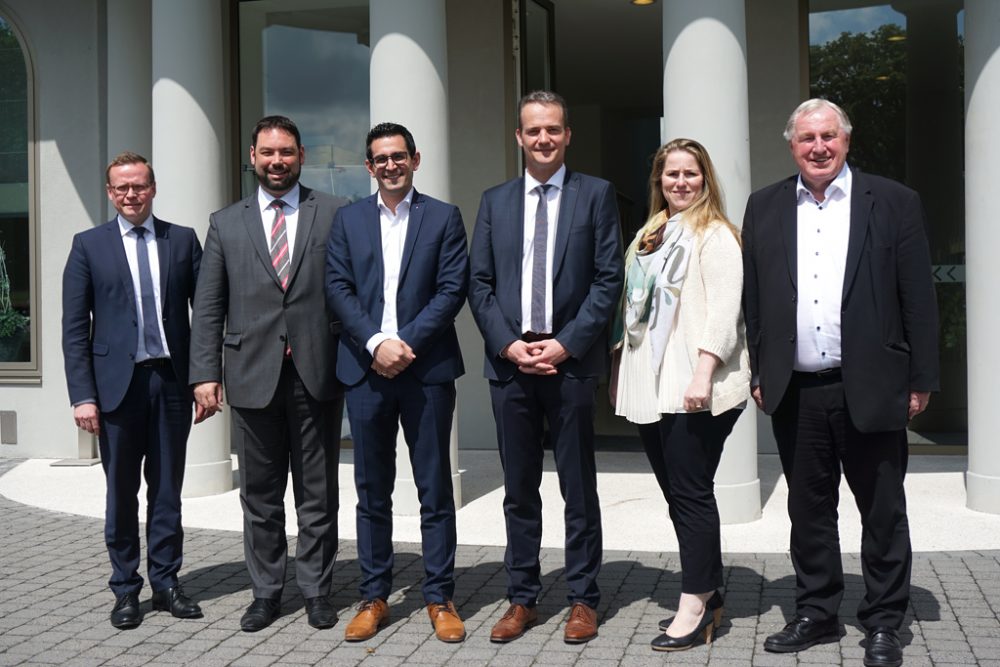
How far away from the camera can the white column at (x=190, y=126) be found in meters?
7.97

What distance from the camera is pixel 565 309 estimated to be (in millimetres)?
4680

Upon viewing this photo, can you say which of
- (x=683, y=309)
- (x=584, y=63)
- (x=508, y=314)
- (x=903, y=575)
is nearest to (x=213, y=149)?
(x=508, y=314)

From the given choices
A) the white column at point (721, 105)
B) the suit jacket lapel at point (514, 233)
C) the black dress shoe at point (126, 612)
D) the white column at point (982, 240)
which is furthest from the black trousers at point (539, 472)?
the white column at point (982, 240)

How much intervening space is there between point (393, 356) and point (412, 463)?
543 millimetres

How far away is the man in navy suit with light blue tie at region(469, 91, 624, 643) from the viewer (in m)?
4.65

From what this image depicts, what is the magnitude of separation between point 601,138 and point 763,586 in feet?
44.7

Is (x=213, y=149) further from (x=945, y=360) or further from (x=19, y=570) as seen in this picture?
(x=945, y=360)

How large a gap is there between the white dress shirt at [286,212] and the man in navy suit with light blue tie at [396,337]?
240 millimetres

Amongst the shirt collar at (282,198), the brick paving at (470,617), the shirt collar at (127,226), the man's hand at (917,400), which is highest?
the shirt collar at (282,198)

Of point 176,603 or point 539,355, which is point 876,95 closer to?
point 539,355

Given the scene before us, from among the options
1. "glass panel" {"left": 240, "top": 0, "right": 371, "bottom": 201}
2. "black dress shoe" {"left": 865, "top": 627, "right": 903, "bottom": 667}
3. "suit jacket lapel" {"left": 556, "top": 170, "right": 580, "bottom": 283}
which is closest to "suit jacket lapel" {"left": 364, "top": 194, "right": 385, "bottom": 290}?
"suit jacket lapel" {"left": 556, "top": 170, "right": 580, "bottom": 283}

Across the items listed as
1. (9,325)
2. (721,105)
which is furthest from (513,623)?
(9,325)

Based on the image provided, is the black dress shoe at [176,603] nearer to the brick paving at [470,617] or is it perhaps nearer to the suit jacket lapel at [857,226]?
the brick paving at [470,617]

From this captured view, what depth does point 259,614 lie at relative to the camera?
4.94m
